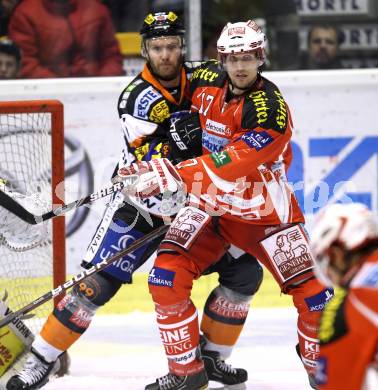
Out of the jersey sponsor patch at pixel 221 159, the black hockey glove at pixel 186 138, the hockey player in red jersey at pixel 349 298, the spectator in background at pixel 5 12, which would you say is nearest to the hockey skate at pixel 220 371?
the black hockey glove at pixel 186 138

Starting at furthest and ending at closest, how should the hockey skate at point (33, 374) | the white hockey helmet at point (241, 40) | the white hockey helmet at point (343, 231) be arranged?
the hockey skate at point (33, 374) → the white hockey helmet at point (241, 40) → the white hockey helmet at point (343, 231)

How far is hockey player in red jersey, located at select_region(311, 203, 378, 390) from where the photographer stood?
2.49m

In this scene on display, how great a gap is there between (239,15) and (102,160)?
3.72 ft

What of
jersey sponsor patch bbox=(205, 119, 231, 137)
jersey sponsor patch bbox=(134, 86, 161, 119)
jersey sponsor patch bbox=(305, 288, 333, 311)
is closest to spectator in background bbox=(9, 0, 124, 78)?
jersey sponsor patch bbox=(134, 86, 161, 119)

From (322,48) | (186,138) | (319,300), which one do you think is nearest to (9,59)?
(322,48)

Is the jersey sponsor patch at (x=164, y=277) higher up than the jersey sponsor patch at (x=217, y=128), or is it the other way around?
the jersey sponsor patch at (x=217, y=128)

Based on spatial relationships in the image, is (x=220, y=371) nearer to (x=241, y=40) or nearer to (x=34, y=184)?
(x=34, y=184)

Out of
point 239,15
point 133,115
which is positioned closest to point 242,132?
point 133,115

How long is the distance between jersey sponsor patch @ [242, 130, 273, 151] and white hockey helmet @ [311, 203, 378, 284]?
1.27 m

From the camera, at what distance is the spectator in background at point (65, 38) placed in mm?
6176

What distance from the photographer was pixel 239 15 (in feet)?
20.6

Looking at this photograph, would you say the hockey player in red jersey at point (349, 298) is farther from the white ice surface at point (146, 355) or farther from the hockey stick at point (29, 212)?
the white ice surface at point (146, 355)

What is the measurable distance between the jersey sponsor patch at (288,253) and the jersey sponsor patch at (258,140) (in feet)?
1.20

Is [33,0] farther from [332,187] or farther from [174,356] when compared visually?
[174,356]
